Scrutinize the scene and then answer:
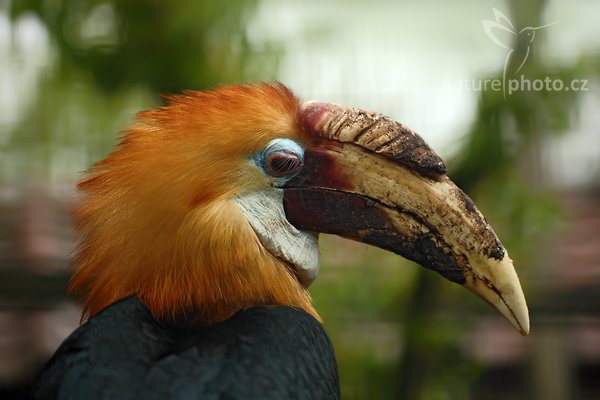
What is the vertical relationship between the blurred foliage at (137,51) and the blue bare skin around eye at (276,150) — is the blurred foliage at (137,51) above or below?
above

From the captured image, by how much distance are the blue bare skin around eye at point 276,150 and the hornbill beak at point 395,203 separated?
2cm

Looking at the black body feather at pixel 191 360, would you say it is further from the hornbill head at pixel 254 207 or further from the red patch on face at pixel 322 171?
the red patch on face at pixel 322 171

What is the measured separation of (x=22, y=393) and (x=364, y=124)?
3.20 m

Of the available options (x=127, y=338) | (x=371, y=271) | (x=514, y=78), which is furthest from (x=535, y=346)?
(x=127, y=338)

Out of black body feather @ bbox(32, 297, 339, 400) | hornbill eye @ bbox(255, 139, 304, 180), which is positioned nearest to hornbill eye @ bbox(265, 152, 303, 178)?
hornbill eye @ bbox(255, 139, 304, 180)

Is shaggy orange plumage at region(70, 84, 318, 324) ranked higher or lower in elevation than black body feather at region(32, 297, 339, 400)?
higher

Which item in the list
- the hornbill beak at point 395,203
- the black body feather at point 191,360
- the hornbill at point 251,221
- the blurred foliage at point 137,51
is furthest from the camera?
the blurred foliage at point 137,51

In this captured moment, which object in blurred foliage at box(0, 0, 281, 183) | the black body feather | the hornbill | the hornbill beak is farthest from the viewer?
blurred foliage at box(0, 0, 281, 183)

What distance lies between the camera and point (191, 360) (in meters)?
2.19

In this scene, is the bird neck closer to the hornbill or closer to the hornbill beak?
the hornbill

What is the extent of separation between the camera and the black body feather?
212cm

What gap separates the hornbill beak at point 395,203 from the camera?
2.51 meters

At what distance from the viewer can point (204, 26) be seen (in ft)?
12.6

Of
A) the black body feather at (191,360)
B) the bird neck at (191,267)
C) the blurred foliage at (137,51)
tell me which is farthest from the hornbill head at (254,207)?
the blurred foliage at (137,51)
